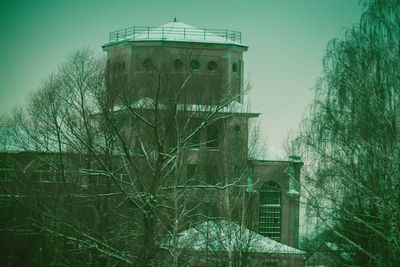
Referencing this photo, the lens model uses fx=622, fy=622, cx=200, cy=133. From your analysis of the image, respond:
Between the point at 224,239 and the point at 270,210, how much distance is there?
1910cm

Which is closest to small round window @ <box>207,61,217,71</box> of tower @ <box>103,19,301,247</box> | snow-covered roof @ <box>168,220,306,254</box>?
tower @ <box>103,19,301,247</box>

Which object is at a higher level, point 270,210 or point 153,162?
point 153,162

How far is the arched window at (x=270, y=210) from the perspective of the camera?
44.1 meters

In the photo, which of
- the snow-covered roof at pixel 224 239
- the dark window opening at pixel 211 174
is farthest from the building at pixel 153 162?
the snow-covered roof at pixel 224 239

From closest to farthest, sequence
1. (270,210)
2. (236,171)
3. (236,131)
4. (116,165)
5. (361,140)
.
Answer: (361,140) < (116,165) < (236,171) < (236,131) < (270,210)

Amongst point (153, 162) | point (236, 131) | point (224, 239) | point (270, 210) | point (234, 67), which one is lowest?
point (224, 239)

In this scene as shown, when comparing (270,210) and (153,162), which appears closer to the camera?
(153,162)

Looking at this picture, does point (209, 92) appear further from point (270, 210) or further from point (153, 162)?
point (270, 210)

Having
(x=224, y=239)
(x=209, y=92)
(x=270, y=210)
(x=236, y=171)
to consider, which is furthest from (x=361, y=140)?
(x=270, y=210)

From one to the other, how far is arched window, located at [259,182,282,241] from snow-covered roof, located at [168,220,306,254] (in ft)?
40.8

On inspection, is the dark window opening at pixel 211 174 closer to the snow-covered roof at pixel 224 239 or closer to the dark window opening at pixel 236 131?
the dark window opening at pixel 236 131

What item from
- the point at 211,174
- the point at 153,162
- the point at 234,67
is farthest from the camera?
the point at 234,67

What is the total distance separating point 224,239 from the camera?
25.9 meters

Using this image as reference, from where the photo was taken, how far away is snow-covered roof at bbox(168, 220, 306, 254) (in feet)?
80.1
